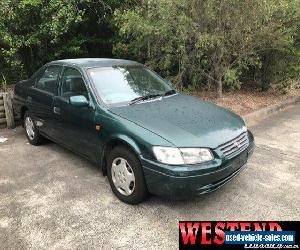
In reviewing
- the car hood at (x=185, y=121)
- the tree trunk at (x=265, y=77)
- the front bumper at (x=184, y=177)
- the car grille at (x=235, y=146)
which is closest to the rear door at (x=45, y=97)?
the car hood at (x=185, y=121)

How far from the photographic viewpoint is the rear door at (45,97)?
5480mm

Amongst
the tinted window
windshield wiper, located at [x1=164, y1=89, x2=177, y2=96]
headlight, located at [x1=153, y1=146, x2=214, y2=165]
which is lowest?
headlight, located at [x1=153, y1=146, x2=214, y2=165]

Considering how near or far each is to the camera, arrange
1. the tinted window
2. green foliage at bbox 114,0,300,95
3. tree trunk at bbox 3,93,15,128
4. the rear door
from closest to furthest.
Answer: the tinted window
the rear door
tree trunk at bbox 3,93,15,128
green foliage at bbox 114,0,300,95

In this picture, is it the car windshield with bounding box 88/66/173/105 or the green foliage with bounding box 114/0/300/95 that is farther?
the green foliage with bounding box 114/0/300/95

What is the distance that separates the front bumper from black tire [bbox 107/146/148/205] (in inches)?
3.7

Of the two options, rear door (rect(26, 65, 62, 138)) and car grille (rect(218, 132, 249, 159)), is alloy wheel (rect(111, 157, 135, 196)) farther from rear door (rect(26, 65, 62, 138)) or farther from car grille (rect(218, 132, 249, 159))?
rear door (rect(26, 65, 62, 138))

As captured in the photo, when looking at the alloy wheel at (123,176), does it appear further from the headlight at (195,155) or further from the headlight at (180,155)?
the headlight at (195,155)

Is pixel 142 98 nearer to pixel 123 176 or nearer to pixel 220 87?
pixel 123 176

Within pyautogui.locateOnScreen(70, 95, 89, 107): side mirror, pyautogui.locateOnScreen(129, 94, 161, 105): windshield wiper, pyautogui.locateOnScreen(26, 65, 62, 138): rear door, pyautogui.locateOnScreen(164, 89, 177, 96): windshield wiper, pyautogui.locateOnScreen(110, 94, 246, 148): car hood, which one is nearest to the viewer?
pyautogui.locateOnScreen(110, 94, 246, 148): car hood

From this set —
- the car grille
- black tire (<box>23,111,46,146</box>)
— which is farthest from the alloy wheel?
black tire (<box>23,111,46,146</box>)

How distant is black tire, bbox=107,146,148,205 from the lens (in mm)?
3887

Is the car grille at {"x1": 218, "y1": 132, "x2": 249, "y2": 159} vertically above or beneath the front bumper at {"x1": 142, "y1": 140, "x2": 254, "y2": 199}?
above

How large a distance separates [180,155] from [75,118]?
184 centimetres

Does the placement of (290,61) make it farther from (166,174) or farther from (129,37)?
(166,174)
